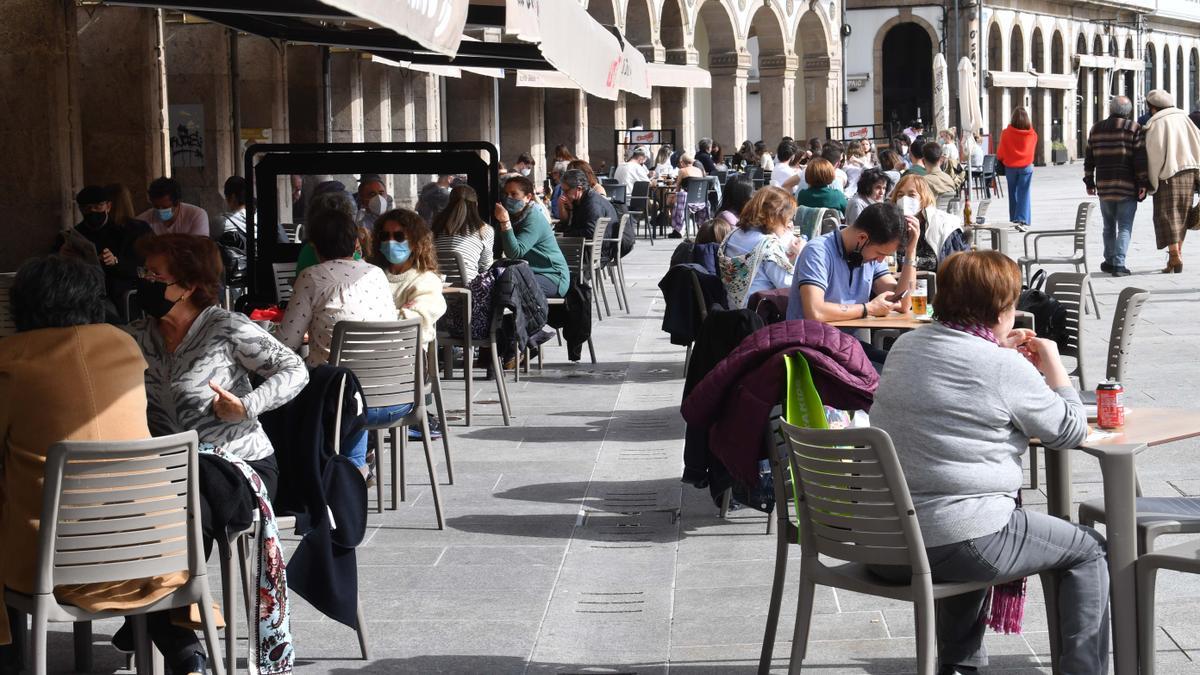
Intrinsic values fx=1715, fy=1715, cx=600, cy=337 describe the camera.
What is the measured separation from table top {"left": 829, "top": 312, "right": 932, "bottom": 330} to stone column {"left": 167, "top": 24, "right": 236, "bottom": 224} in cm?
1048

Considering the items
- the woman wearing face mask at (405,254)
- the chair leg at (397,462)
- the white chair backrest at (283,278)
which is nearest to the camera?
the chair leg at (397,462)

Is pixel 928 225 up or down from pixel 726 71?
down

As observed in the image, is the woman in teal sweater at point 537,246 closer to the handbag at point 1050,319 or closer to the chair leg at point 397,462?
the chair leg at point 397,462

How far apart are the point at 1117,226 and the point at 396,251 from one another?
1020 cm

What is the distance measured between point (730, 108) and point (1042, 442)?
3471cm

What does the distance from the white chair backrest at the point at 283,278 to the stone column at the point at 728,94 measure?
29.4m

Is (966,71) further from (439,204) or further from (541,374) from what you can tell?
(541,374)

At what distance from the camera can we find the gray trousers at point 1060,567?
4.09 meters

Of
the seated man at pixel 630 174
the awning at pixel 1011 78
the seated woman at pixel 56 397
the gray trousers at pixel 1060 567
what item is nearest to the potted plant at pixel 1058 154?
the awning at pixel 1011 78

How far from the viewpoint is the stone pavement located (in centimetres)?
496

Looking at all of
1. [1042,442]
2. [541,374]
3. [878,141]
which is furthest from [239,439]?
[878,141]

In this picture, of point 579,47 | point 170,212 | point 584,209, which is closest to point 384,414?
point 579,47

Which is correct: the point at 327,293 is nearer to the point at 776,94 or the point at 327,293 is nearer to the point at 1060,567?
the point at 1060,567

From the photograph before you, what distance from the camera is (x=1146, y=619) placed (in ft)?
13.4
